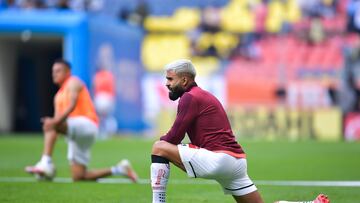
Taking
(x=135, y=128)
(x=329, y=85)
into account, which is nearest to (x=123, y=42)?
(x=135, y=128)

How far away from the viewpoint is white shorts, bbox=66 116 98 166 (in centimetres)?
1289

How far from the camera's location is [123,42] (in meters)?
31.2

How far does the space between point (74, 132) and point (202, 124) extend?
5074 mm

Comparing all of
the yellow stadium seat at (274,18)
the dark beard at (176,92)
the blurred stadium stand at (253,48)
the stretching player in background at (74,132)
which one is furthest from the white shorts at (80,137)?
the yellow stadium seat at (274,18)

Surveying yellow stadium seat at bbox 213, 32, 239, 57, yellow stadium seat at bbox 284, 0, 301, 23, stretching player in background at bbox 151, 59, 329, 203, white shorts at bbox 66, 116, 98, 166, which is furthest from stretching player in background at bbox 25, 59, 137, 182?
yellow stadium seat at bbox 284, 0, 301, 23

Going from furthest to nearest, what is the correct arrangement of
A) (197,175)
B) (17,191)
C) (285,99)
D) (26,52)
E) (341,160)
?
(26,52) → (285,99) → (341,160) → (17,191) → (197,175)

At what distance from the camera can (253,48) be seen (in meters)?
36.4

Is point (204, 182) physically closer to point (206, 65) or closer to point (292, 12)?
point (206, 65)

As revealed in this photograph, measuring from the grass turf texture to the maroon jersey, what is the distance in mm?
2381

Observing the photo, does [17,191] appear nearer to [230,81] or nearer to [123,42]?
[123,42]

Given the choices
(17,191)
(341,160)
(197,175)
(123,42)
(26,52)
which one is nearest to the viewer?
(197,175)

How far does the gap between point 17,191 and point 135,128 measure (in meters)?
21.6

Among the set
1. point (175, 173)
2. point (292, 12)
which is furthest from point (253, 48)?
point (175, 173)

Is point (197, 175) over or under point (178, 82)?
under
